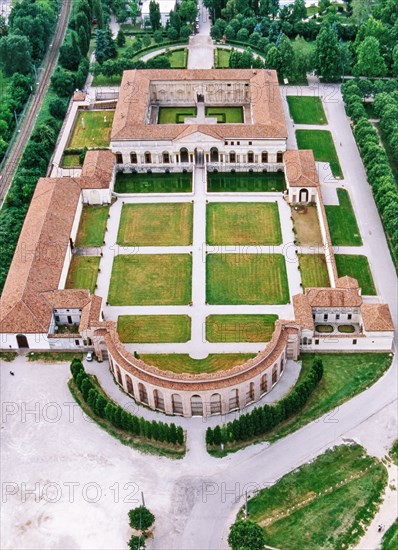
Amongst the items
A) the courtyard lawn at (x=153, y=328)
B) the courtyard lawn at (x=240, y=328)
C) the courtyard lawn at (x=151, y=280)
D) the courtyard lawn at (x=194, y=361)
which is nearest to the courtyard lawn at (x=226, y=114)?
the courtyard lawn at (x=151, y=280)

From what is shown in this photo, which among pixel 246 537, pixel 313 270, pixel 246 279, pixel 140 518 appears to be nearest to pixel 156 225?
pixel 246 279

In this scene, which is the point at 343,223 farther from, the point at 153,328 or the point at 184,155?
the point at 153,328

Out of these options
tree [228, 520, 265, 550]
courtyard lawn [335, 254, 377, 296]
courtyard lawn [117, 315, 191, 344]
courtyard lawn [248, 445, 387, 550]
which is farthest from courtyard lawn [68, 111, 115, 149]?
tree [228, 520, 265, 550]

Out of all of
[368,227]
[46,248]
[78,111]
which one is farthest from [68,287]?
[78,111]

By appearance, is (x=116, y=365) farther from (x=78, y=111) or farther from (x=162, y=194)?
(x=78, y=111)

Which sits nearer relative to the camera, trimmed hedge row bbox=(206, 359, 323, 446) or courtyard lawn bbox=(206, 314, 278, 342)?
trimmed hedge row bbox=(206, 359, 323, 446)

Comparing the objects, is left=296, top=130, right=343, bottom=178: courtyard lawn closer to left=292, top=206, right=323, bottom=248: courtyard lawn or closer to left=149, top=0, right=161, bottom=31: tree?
left=292, top=206, right=323, bottom=248: courtyard lawn
